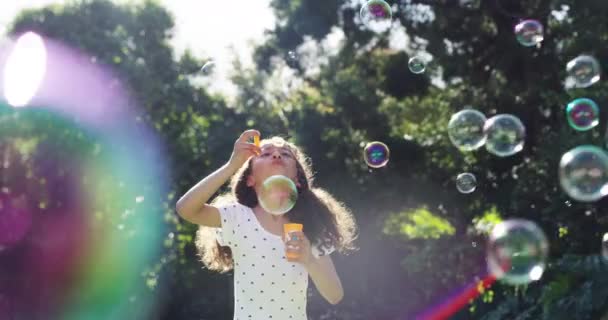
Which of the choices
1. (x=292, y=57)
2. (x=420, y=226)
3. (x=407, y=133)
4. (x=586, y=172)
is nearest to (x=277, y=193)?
(x=586, y=172)

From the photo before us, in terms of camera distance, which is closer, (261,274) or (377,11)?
(261,274)

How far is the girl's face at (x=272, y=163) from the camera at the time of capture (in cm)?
276

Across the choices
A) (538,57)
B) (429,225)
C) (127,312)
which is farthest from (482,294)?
(127,312)

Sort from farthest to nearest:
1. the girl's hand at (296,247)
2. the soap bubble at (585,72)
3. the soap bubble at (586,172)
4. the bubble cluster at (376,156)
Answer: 1. the soap bubble at (585,72)
2. the bubble cluster at (376,156)
3. the soap bubble at (586,172)
4. the girl's hand at (296,247)

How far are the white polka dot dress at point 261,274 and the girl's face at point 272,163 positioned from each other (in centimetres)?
19

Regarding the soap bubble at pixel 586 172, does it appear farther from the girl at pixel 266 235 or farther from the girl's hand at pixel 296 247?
the girl's hand at pixel 296 247

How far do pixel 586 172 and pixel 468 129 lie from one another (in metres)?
1.14

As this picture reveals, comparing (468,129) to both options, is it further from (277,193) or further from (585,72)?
(277,193)

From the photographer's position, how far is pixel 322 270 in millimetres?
2541

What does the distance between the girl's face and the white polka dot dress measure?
185 mm

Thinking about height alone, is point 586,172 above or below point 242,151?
above

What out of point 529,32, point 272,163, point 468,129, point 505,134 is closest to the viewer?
point 272,163

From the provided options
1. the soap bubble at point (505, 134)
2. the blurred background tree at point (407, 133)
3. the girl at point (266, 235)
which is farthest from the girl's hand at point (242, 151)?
the blurred background tree at point (407, 133)

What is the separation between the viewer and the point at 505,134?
15.4 ft
